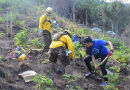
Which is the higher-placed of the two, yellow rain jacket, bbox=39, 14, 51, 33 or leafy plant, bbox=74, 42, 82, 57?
yellow rain jacket, bbox=39, 14, 51, 33

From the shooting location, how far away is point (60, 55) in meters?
5.56

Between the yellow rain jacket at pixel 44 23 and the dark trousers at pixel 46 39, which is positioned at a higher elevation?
the yellow rain jacket at pixel 44 23

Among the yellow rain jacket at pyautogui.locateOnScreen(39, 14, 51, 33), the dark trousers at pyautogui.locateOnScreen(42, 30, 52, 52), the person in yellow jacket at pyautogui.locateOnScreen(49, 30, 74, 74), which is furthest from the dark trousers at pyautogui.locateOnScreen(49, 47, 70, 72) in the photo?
the yellow rain jacket at pyautogui.locateOnScreen(39, 14, 51, 33)

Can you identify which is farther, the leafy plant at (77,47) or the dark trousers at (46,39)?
the dark trousers at (46,39)

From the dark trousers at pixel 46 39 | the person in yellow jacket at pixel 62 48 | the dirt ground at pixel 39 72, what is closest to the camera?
the dirt ground at pixel 39 72

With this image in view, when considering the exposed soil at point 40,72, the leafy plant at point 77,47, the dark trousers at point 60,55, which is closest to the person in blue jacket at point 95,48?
the exposed soil at point 40,72

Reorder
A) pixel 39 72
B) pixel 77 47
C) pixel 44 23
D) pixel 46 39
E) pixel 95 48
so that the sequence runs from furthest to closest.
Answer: pixel 46 39, pixel 44 23, pixel 77 47, pixel 39 72, pixel 95 48

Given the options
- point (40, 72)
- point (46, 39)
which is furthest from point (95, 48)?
point (46, 39)

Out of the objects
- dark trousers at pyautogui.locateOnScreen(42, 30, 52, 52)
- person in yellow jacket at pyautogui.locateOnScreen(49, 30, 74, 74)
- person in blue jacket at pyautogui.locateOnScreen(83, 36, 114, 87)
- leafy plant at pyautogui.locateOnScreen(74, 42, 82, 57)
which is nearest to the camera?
person in blue jacket at pyautogui.locateOnScreen(83, 36, 114, 87)

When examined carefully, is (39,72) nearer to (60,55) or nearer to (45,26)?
(60,55)

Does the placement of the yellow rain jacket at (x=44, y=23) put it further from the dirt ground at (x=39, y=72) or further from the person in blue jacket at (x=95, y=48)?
the person in blue jacket at (x=95, y=48)

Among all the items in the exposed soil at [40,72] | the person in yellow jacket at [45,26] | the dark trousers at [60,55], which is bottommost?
the exposed soil at [40,72]

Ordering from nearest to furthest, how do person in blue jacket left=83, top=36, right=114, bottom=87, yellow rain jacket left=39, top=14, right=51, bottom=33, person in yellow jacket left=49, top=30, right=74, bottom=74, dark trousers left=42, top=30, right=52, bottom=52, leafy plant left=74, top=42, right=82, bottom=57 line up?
1. person in blue jacket left=83, top=36, right=114, bottom=87
2. person in yellow jacket left=49, top=30, right=74, bottom=74
3. leafy plant left=74, top=42, right=82, bottom=57
4. yellow rain jacket left=39, top=14, right=51, bottom=33
5. dark trousers left=42, top=30, right=52, bottom=52

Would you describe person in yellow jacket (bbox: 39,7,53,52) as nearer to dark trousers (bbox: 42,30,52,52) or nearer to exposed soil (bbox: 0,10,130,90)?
dark trousers (bbox: 42,30,52,52)
